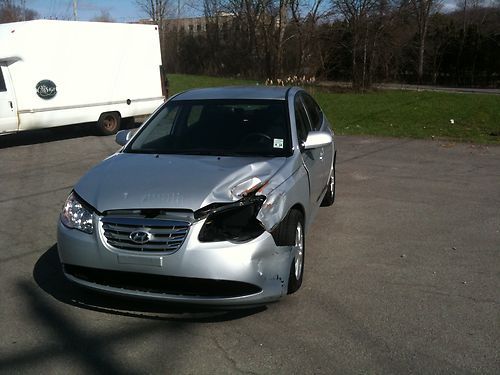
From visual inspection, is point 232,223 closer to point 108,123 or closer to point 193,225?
point 193,225

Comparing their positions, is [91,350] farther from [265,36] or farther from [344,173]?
[265,36]

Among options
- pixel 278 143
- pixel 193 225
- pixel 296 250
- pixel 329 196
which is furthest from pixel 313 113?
pixel 193 225

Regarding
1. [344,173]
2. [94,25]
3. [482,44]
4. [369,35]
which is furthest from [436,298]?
[482,44]

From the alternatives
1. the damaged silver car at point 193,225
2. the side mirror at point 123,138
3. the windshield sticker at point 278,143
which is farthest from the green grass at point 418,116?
the damaged silver car at point 193,225

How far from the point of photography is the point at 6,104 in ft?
36.9

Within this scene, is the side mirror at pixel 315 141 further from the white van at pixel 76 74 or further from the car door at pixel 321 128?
the white van at pixel 76 74

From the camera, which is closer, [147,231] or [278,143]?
[147,231]

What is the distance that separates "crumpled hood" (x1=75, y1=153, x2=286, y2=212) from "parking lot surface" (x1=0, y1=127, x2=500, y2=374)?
A: 2.65 ft

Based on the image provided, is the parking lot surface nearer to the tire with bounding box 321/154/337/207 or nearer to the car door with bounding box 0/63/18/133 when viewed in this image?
the tire with bounding box 321/154/337/207

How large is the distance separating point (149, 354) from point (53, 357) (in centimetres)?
58

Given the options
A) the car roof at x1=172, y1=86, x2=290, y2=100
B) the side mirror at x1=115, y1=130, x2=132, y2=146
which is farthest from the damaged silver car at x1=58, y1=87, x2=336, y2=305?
the car roof at x1=172, y1=86, x2=290, y2=100

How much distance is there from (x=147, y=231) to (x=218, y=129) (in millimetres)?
1658

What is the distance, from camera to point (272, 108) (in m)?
4.95

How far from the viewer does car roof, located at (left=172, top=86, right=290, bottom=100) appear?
514cm
